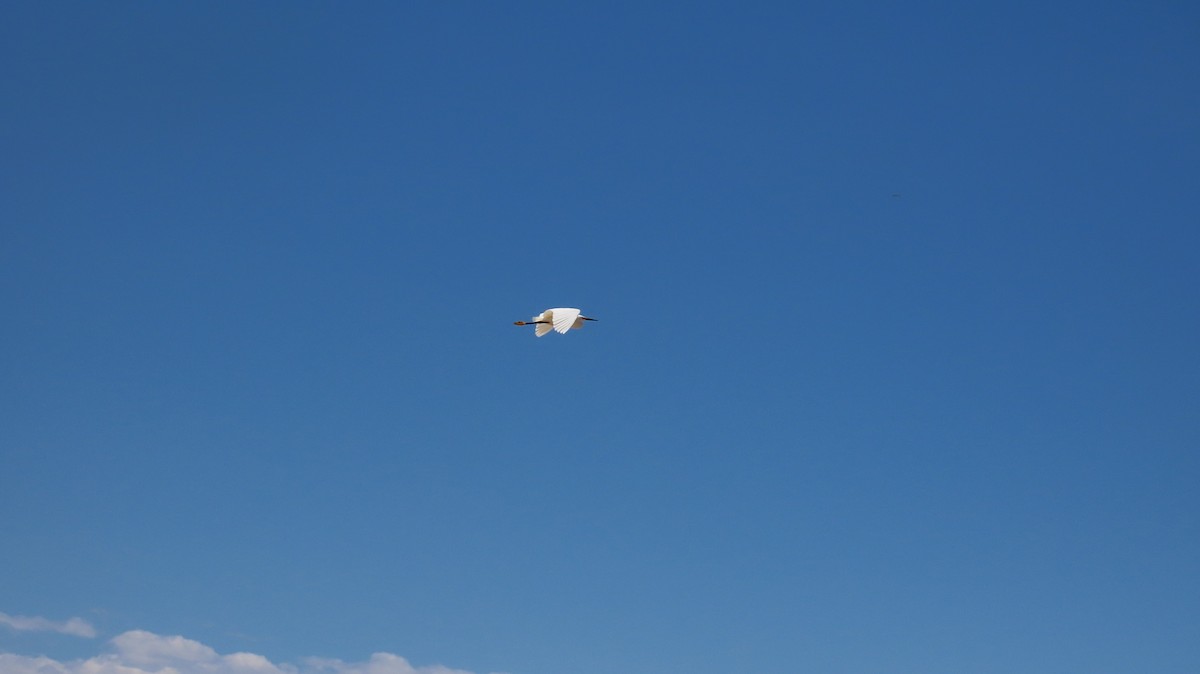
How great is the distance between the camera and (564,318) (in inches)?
3745

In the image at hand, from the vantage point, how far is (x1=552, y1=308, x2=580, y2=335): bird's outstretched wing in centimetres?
9456

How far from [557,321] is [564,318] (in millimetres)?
656

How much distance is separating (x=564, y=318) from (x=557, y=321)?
66 centimetres

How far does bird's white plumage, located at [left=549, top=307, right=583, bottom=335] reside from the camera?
3725 inches

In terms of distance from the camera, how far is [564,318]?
95125 mm

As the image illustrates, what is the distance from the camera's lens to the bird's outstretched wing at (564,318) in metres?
94.6

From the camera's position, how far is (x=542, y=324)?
315ft

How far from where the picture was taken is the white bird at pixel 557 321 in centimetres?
9473

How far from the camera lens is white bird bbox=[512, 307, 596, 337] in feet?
311

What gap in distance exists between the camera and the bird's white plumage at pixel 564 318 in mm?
94625
